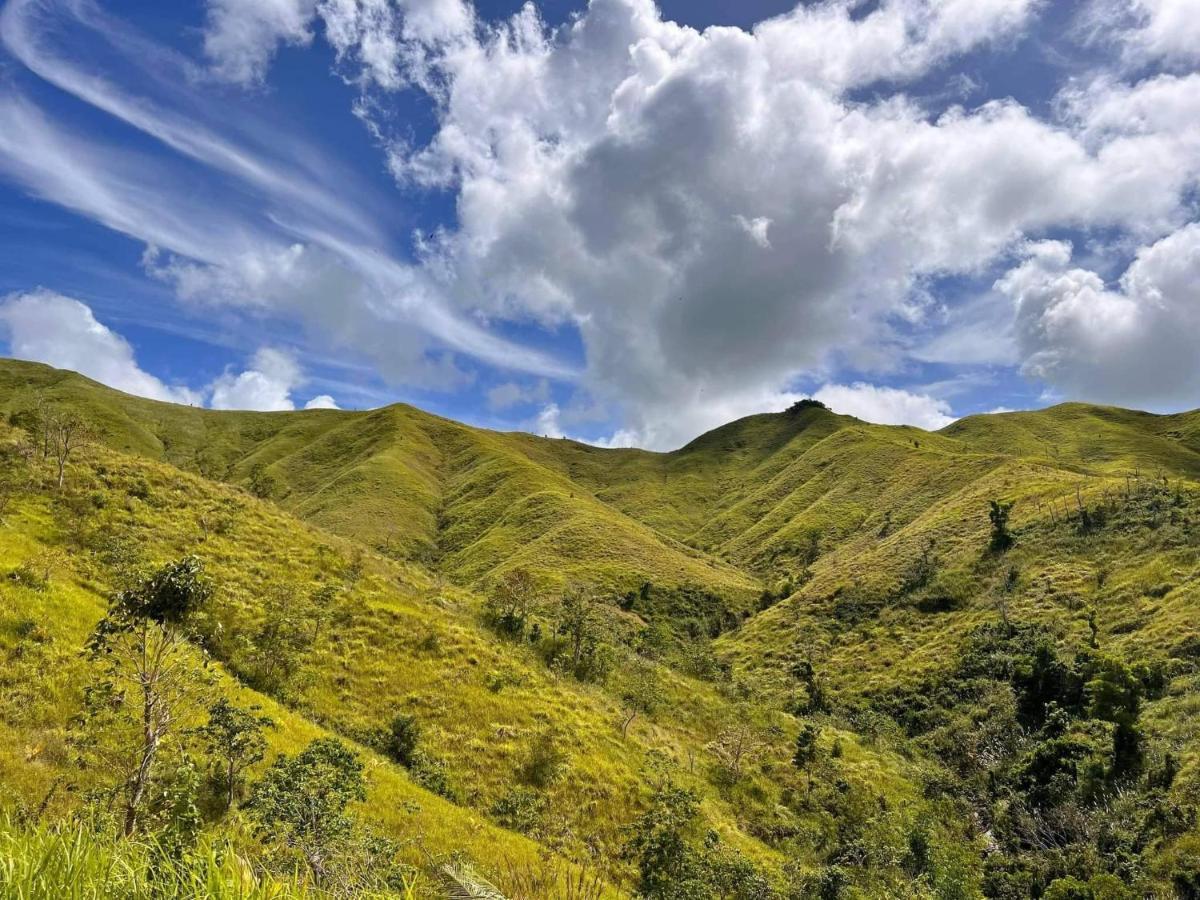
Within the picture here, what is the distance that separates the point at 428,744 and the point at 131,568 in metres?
12.2

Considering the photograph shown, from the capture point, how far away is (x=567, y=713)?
2553 centimetres

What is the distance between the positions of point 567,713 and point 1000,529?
55126 mm

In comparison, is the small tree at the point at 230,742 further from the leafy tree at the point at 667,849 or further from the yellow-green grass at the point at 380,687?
the leafy tree at the point at 667,849

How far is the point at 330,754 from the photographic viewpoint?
14.5 meters

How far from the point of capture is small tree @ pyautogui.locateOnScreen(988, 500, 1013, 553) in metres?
60.1

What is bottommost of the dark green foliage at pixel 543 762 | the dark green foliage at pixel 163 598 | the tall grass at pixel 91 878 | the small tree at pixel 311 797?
the dark green foliage at pixel 543 762

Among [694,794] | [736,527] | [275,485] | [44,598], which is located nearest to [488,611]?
[694,794]

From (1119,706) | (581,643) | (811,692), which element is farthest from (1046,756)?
(581,643)

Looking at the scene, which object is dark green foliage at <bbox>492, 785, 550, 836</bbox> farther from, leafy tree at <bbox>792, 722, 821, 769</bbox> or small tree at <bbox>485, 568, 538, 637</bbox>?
leafy tree at <bbox>792, 722, 821, 769</bbox>

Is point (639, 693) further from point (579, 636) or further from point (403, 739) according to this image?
point (403, 739)

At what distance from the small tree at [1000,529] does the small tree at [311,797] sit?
6369 centimetres

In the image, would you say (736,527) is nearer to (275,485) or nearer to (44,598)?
(275,485)

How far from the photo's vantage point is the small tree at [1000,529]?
60138mm

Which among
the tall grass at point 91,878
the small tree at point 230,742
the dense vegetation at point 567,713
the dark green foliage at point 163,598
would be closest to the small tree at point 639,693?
the dense vegetation at point 567,713
